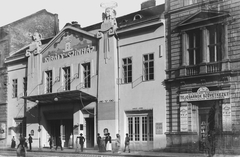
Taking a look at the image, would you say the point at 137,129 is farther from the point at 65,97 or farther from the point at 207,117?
the point at 65,97

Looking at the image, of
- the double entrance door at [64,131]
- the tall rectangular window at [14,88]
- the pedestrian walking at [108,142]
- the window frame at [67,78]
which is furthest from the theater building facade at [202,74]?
the tall rectangular window at [14,88]

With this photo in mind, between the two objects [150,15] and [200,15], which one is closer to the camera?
[200,15]

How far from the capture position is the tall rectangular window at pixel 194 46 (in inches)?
1030

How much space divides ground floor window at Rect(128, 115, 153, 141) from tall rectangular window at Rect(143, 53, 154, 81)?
2843mm

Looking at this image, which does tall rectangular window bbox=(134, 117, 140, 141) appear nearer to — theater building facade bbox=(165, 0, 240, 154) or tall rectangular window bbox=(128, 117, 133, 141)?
tall rectangular window bbox=(128, 117, 133, 141)

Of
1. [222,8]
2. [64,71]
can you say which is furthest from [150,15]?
[64,71]

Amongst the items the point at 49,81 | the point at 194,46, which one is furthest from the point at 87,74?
the point at 194,46

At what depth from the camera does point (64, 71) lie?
3609 cm

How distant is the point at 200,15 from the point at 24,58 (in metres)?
19.6

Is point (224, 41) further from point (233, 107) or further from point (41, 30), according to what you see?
point (41, 30)

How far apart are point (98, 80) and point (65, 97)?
3.24 m

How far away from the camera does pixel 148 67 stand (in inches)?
1153

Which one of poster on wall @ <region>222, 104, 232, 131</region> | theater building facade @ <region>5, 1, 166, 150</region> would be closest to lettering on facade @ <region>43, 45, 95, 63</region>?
theater building facade @ <region>5, 1, 166, 150</region>

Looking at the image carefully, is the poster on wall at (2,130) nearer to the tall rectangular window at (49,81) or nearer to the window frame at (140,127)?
the tall rectangular window at (49,81)
